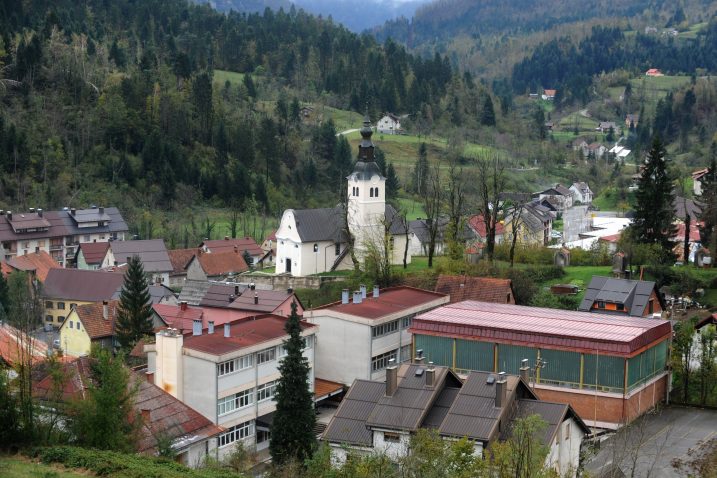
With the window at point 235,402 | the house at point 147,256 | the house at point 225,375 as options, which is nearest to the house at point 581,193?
the house at point 147,256

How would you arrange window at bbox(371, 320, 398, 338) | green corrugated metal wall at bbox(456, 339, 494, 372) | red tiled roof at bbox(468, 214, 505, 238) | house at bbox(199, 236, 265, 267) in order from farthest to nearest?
1. house at bbox(199, 236, 265, 267)
2. red tiled roof at bbox(468, 214, 505, 238)
3. window at bbox(371, 320, 398, 338)
4. green corrugated metal wall at bbox(456, 339, 494, 372)

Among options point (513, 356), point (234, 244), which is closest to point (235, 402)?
point (513, 356)

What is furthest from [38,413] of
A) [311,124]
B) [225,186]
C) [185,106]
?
[311,124]

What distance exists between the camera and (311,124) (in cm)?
10988

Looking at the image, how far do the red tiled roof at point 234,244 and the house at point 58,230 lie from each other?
7466 mm

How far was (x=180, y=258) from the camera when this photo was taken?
6688 centimetres

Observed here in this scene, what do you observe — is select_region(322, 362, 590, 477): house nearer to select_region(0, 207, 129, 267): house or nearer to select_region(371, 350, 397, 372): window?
select_region(371, 350, 397, 372): window

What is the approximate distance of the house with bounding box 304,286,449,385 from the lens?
41.6 metres

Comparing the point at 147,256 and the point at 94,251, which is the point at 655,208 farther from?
the point at 94,251

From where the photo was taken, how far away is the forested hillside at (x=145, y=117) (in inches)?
3233

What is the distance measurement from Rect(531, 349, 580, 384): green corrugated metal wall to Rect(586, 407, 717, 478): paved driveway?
2592mm

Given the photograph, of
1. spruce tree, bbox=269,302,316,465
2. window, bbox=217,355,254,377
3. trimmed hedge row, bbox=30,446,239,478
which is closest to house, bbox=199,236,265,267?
window, bbox=217,355,254,377

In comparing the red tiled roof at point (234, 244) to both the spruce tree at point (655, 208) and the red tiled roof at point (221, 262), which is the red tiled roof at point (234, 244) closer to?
the red tiled roof at point (221, 262)

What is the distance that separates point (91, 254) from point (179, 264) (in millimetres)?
5666
